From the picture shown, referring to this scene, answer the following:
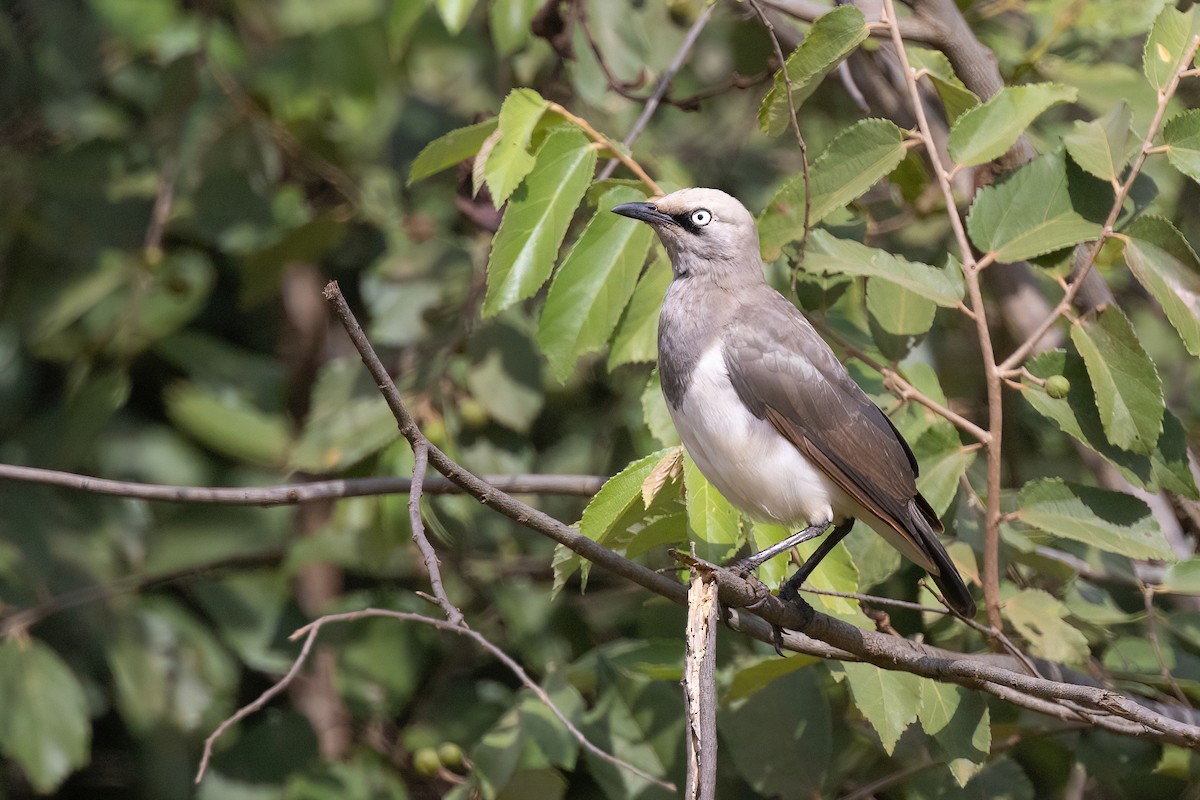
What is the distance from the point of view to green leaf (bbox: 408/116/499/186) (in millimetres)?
3283

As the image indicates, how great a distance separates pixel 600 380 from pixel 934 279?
2444 millimetres

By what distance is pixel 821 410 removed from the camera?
10.6ft

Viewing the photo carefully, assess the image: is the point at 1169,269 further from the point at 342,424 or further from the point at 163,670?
the point at 163,670

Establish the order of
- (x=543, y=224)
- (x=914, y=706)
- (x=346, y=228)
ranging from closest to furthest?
(x=914, y=706) < (x=543, y=224) < (x=346, y=228)

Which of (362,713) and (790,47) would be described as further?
(362,713)

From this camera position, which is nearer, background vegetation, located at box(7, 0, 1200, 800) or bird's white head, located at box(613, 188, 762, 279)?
background vegetation, located at box(7, 0, 1200, 800)

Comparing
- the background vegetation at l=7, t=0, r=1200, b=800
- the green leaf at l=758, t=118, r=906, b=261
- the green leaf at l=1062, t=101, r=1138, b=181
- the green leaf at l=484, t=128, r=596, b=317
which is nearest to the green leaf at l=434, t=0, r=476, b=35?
the background vegetation at l=7, t=0, r=1200, b=800

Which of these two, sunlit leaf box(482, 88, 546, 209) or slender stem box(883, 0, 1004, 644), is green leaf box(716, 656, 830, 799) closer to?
slender stem box(883, 0, 1004, 644)

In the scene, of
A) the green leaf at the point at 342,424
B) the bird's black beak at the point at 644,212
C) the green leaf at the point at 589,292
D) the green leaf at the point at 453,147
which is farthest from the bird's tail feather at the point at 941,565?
the green leaf at the point at 342,424

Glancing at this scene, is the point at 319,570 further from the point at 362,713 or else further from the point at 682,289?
the point at 682,289

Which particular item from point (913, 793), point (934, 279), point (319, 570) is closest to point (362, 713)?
A: point (319, 570)

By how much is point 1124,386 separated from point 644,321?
118cm

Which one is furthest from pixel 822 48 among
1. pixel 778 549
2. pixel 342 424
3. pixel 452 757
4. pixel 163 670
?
pixel 163 670

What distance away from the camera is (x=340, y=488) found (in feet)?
11.1
